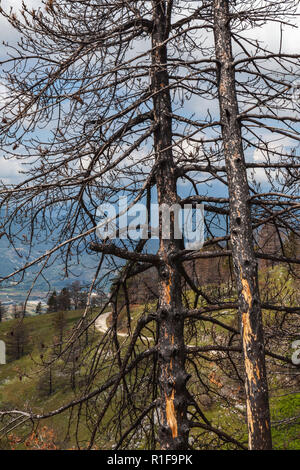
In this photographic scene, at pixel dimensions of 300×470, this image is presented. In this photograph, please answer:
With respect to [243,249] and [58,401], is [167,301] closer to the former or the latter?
[243,249]

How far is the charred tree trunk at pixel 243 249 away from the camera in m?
3.45

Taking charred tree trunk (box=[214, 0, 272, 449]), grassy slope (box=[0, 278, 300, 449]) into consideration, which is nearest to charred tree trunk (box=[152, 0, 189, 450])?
charred tree trunk (box=[214, 0, 272, 449])

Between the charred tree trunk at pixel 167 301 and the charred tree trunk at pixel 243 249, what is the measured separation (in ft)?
2.56

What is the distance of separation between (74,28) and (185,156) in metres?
2.27

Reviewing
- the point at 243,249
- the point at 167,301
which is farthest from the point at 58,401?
the point at 243,249

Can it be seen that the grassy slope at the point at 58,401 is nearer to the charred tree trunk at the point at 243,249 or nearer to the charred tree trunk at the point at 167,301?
the charred tree trunk at the point at 167,301

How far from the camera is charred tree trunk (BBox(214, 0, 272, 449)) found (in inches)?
136

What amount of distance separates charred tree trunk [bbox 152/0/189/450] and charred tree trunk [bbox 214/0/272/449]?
78cm

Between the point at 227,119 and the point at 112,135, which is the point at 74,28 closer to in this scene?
the point at 112,135
